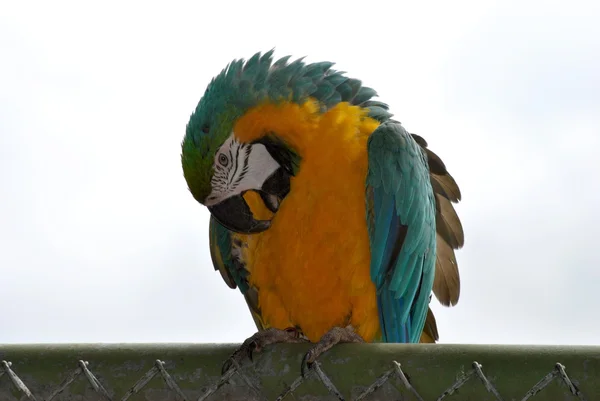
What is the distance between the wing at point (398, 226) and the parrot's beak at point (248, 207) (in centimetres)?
41

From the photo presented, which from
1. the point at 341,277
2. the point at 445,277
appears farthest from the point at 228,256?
the point at 445,277

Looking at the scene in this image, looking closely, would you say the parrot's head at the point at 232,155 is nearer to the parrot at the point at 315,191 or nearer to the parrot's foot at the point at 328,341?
the parrot at the point at 315,191

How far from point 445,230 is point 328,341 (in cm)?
146

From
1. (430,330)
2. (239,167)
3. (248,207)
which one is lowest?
→ (430,330)

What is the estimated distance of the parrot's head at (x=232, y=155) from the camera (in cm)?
361

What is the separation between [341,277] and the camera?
3568mm

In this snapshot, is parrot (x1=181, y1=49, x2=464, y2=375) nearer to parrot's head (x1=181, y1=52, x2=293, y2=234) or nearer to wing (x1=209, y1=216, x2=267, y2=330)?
parrot's head (x1=181, y1=52, x2=293, y2=234)

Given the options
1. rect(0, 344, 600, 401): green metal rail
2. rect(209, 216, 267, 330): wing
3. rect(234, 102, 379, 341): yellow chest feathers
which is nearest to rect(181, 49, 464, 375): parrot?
rect(234, 102, 379, 341): yellow chest feathers

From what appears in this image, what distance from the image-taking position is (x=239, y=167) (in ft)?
12.0

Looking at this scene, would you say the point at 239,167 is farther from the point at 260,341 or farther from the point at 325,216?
the point at 260,341

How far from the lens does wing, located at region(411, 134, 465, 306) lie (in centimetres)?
413

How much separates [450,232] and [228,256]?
1197mm

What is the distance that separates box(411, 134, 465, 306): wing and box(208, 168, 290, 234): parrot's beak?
0.87 metres

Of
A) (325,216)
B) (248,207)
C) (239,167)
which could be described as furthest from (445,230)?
(239,167)
